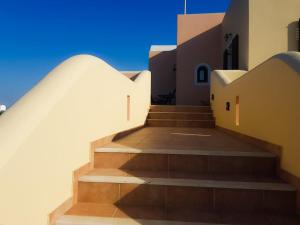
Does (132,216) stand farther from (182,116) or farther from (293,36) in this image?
(293,36)

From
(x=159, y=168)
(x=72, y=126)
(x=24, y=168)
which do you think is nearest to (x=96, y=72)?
(x=72, y=126)

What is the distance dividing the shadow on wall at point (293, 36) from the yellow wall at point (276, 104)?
3974mm

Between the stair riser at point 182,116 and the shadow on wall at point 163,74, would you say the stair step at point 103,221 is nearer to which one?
the stair riser at point 182,116

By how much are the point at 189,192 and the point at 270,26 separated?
22.3ft

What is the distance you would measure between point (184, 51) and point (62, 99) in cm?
1127

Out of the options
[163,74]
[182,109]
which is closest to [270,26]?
[182,109]

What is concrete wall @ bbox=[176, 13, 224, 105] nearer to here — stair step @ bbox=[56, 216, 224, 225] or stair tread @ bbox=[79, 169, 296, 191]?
stair tread @ bbox=[79, 169, 296, 191]

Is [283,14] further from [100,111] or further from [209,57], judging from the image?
[100,111]

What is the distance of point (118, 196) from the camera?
7.70 ft

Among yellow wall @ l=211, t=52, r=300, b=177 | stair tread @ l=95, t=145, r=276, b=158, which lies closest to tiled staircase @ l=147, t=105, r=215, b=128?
yellow wall @ l=211, t=52, r=300, b=177

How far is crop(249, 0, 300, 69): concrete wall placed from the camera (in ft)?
23.6

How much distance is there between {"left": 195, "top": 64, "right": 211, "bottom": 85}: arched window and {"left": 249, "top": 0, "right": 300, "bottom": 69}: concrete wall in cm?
518

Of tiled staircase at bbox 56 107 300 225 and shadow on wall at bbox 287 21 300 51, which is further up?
shadow on wall at bbox 287 21 300 51

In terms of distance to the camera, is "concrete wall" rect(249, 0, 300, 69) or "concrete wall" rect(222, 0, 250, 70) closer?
"concrete wall" rect(249, 0, 300, 69)
